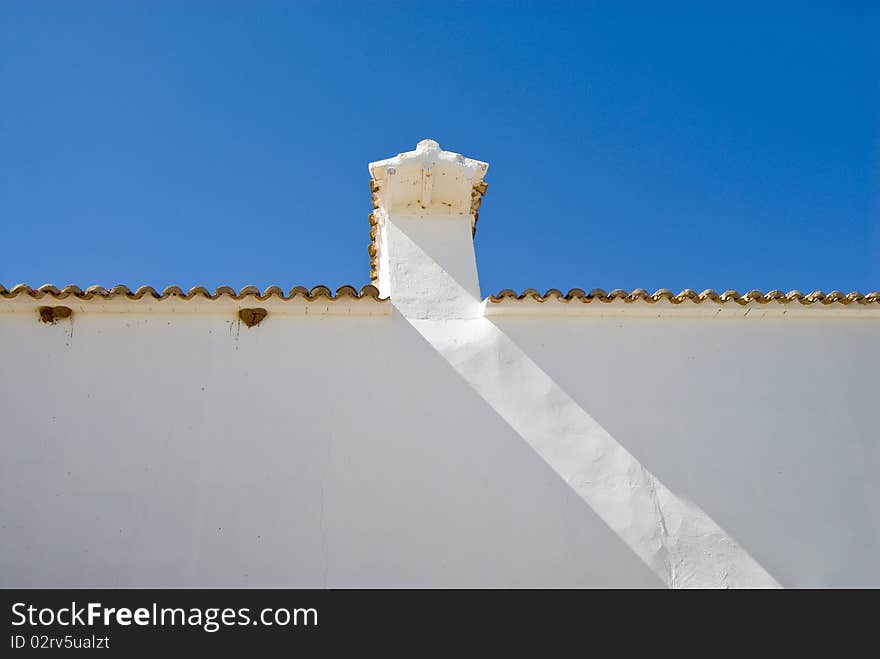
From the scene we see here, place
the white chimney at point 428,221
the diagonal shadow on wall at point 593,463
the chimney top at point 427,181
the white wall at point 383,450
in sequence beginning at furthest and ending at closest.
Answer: the chimney top at point 427,181 → the white chimney at point 428,221 → the diagonal shadow on wall at point 593,463 → the white wall at point 383,450

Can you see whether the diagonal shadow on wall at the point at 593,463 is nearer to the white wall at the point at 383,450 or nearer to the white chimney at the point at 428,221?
the white wall at the point at 383,450

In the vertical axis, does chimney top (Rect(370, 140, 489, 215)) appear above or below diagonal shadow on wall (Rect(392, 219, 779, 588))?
above

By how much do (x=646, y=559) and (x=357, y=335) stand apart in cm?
306

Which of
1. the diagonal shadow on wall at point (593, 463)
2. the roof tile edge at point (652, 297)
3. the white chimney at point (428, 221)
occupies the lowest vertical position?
the diagonal shadow on wall at point (593, 463)

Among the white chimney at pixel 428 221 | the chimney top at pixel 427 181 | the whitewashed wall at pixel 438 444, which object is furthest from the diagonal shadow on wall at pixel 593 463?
the chimney top at pixel 427 181

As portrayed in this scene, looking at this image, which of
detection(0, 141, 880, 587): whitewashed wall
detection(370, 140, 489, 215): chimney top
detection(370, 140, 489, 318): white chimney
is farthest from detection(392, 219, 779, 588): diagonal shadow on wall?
detection(370, 140, 489, 215): chimney top

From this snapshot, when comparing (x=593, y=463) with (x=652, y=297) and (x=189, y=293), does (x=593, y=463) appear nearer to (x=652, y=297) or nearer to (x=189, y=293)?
(x=652, y=297)

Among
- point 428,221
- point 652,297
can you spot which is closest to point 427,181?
point 428,221

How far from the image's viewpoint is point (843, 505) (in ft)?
21.0

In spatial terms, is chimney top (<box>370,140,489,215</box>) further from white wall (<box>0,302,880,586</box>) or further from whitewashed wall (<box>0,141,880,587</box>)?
white wall (<box>0,302,880,586</box>)
